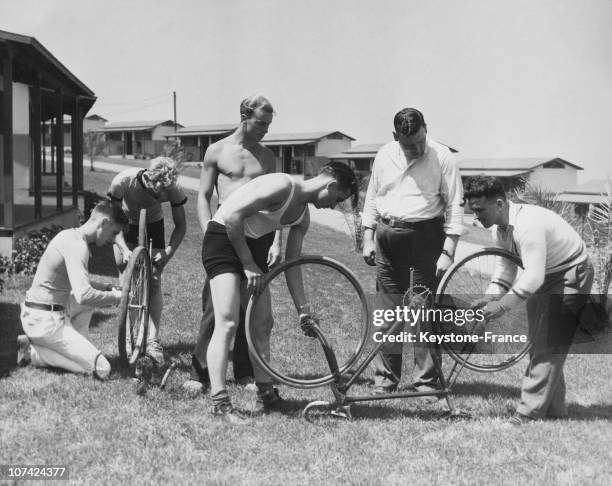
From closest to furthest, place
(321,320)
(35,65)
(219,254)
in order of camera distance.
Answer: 1. (219,254)
2. (321,320)
3. (35,65)

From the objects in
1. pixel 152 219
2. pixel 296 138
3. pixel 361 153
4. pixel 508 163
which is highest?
pixel 296 138

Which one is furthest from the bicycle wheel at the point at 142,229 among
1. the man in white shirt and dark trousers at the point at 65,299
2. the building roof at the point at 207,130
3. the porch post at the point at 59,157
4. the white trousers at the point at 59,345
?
the building roof at the point at 207,130

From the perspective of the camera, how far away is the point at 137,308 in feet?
18.5

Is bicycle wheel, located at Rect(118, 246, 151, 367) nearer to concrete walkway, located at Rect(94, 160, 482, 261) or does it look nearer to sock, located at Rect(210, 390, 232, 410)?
sock, located at Rect(210, 390, 232, 410)

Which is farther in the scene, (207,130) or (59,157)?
(207,130)

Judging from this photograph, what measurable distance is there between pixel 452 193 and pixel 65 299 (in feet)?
9.61

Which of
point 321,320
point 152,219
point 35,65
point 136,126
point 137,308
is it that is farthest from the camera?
point 136,126

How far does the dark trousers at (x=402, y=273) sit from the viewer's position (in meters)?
5.11

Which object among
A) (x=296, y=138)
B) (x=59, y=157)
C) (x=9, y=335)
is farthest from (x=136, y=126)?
(x=9, y=335)

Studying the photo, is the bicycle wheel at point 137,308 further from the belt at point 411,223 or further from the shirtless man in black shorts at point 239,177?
the belt at point 411,223

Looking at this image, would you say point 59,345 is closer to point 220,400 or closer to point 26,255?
point 220,400

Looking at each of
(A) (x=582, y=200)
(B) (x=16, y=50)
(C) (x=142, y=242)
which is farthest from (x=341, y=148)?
(C) (x=142, y=242)

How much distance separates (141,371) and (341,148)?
172ft

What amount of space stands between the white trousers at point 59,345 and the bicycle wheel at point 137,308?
21 cm
